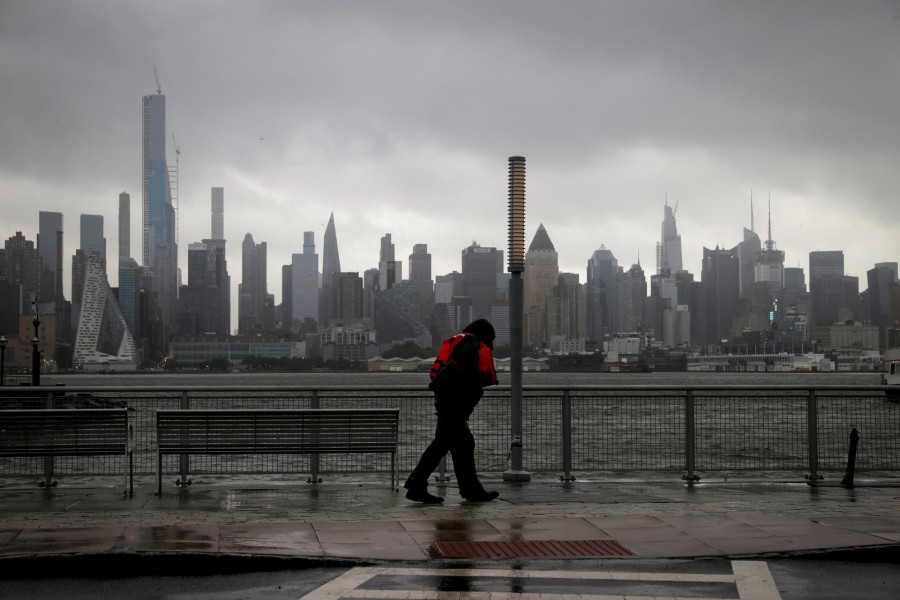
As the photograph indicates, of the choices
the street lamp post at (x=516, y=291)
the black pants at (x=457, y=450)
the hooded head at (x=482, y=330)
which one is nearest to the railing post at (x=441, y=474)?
the street lamp post at (x=516, y=291)

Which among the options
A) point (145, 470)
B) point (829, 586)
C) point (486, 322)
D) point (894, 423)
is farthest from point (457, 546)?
point (894, 423)

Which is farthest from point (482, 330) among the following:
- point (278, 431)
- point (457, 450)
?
point (278, 431)

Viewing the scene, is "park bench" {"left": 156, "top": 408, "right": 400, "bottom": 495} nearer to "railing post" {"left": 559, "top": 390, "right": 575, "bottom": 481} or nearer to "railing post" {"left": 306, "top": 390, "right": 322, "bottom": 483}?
"railing post" {"left": 306, "top": 390, "right": 322, "bottom": 483}

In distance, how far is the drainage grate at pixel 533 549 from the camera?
8211 millimetres

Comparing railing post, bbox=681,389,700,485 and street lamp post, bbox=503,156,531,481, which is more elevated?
street lamp post, bbox=503,156,531,481

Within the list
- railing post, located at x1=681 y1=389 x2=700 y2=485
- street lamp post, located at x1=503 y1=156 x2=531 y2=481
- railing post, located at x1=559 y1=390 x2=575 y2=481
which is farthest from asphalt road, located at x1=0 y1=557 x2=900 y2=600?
railing post, located at x1=681 y1=389 x2=700 y2=485

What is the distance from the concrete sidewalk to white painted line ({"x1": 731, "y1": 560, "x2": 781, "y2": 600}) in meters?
0.29

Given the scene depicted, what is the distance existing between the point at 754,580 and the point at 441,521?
3.24 metres

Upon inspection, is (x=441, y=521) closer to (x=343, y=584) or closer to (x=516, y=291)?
(x=343, y=584)

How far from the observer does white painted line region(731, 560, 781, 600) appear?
22.9ft

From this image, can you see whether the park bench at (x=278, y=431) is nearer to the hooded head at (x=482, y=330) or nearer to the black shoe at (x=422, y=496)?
the black shoe at (x=422, y=496)

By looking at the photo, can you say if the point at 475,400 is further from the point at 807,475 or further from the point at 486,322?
the point at 807,475

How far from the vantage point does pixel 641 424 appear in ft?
45.3

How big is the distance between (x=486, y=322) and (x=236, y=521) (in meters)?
3.48
